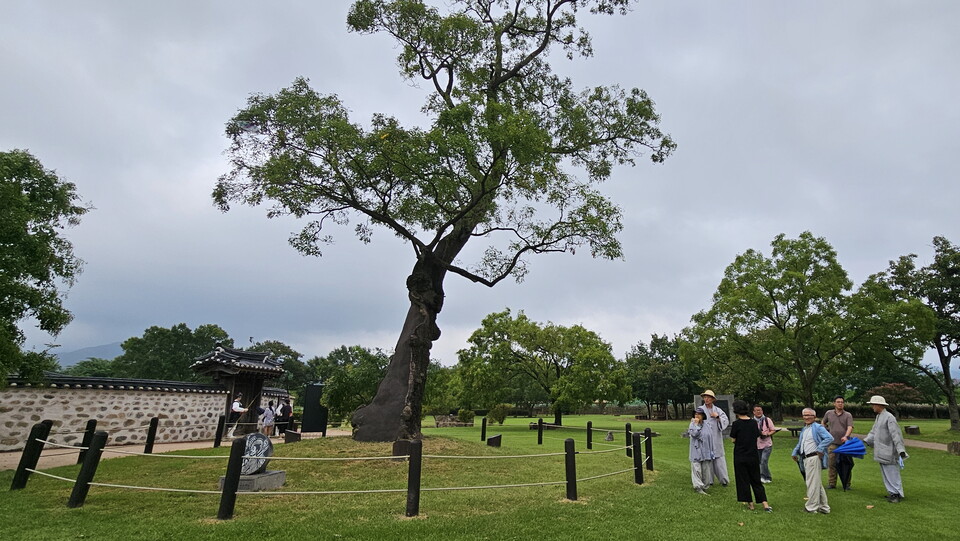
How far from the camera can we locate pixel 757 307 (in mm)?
20766

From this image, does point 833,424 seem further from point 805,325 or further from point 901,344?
point 901,344

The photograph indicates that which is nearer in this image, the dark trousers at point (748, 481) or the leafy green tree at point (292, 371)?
the dark trousers at point (748, 481)

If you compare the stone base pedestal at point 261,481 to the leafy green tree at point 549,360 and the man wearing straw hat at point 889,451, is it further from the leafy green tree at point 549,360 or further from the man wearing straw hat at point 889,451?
the leafy green tree at point 549,360

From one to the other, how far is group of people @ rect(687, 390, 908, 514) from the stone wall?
16.0 m

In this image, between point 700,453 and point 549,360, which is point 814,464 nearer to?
point 700,453

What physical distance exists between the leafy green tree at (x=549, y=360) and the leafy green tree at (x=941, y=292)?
Answer: 1331 cm

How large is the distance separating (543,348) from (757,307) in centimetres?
1280

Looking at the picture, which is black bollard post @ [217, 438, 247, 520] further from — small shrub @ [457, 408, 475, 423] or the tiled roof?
small shrub @ [457, 408, 475, 423]

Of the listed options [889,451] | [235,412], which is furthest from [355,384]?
[889,451]

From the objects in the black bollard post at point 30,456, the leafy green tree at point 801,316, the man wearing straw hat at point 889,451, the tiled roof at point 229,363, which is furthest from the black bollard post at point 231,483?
the leafy green tree at point 801,316

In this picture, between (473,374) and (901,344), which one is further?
(473,374)

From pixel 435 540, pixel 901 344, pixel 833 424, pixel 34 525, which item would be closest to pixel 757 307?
pixel 901 344

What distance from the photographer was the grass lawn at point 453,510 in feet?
17.9

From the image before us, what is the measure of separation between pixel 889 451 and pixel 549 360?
2311 cm
